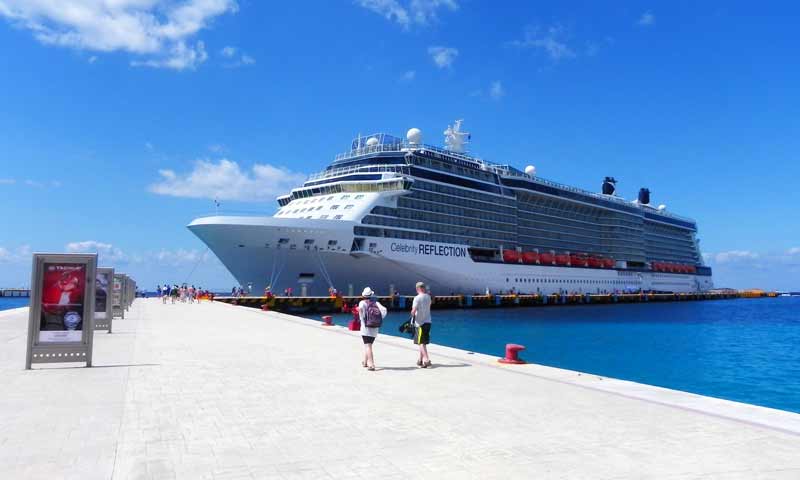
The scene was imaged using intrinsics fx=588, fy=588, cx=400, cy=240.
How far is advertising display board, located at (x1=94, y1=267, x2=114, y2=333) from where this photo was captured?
59.2 feet

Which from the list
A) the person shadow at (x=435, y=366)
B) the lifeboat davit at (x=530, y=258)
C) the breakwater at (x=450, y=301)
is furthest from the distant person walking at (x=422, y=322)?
the lifeboat davit at (x=530, y=258)

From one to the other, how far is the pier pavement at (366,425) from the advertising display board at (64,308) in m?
0.37

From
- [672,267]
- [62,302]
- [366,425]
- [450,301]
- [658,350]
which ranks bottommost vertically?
[658,350]

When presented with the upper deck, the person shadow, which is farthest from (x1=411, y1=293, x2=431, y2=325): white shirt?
the upper deck

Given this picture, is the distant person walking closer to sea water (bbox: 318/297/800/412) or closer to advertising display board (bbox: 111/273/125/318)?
sea water (bbox: 318/297/800/412)

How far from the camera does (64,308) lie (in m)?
11.4

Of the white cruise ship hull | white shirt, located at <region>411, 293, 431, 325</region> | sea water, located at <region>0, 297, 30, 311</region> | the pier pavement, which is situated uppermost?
the white cruise ship hull

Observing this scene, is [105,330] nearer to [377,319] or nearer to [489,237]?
[377,319]

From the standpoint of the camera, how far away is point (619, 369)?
A: 21.6 m

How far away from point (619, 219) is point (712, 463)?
85.6 m

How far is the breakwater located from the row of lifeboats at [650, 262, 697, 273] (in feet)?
22.7

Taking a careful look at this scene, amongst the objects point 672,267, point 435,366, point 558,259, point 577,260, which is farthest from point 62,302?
point 672,267

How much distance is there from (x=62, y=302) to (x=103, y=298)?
7.87 metres

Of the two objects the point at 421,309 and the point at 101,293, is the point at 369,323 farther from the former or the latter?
the point at 101,293
